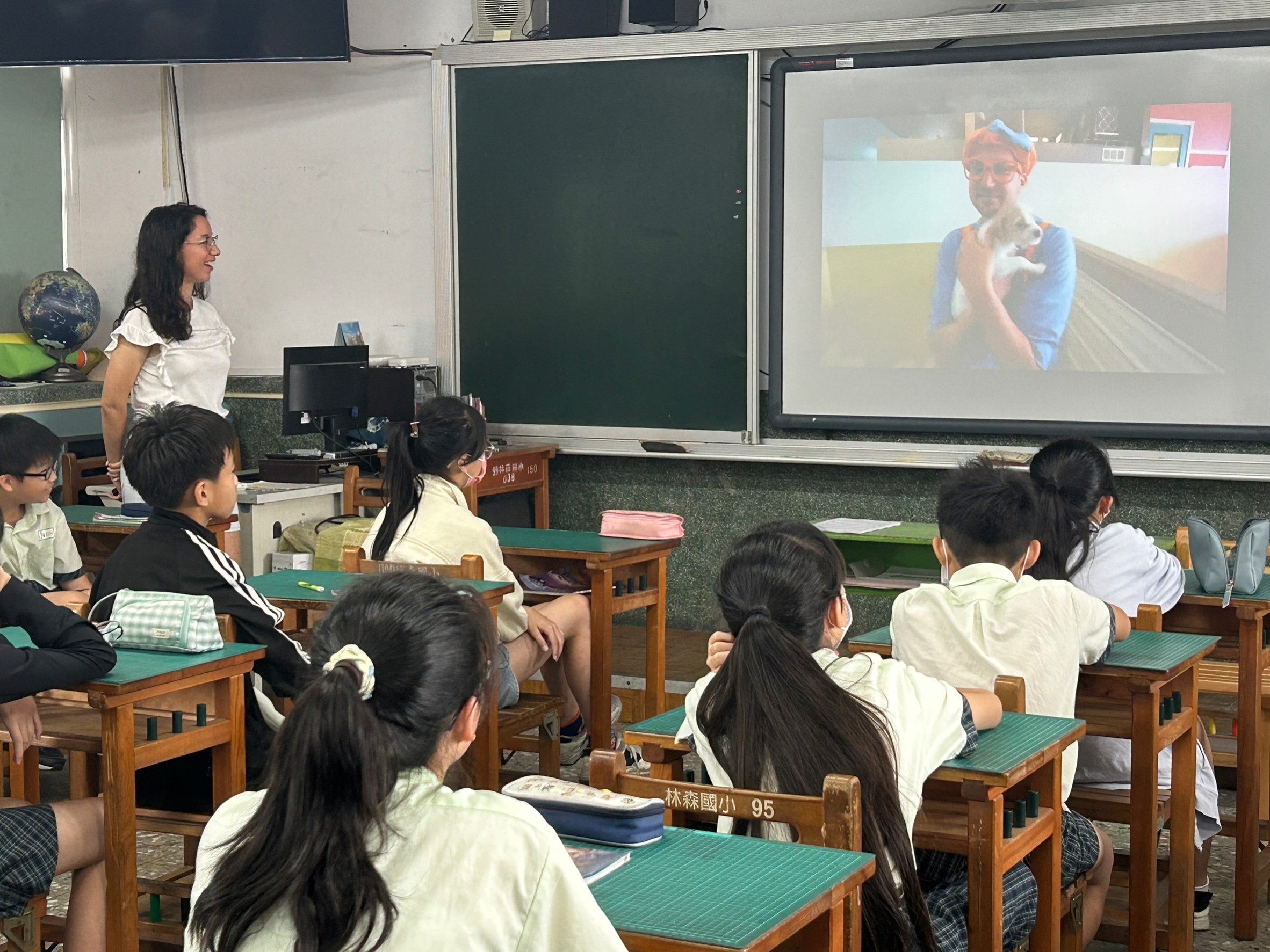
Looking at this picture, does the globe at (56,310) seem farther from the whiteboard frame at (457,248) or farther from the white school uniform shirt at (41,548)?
the white school uniform shirt at (41,548)

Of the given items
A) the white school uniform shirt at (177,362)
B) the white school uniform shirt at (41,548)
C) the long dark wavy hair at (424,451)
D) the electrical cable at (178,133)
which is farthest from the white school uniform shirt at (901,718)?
the electrical cable at (178,133)

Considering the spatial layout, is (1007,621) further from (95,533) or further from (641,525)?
(95,533)

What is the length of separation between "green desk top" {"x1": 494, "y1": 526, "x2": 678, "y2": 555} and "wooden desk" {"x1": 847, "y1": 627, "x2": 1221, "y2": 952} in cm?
118

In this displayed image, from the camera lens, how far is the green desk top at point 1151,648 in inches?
99.5

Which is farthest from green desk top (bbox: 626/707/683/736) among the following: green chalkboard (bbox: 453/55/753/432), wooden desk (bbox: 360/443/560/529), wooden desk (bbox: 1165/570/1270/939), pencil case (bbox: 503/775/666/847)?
green chalkboard (bbox: 453/55/753/432)

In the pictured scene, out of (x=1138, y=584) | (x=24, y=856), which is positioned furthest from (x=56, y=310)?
(x=1138, y=584)

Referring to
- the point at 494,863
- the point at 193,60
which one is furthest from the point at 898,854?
the point at 193,60

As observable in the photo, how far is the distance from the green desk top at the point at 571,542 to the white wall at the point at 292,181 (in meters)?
2.08

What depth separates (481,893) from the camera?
4.14ft

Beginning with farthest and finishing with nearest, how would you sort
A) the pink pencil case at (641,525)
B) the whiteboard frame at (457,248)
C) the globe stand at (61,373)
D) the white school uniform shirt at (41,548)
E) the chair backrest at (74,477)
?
the globe stand at (61,373), the whiteboard frame at (457,248), the chair backrest at (74,477), the pink pencil case at (641,525), the white school uniform shirt at (41,548)

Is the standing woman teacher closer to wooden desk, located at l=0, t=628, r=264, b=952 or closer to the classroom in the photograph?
the classroom

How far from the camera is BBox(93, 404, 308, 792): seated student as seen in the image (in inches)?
106

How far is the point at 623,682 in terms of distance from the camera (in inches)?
196

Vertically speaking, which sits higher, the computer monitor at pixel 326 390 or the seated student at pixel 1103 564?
the computer monitor at pixel 326 390
